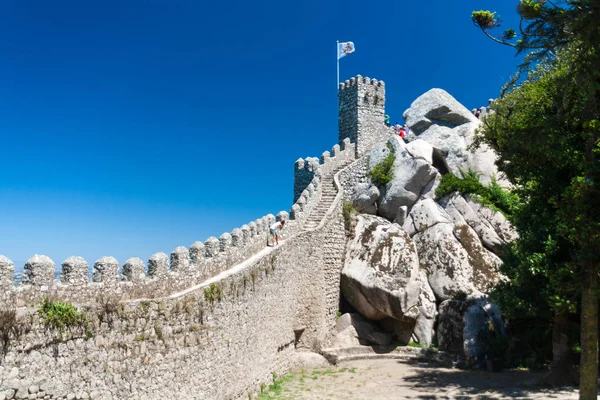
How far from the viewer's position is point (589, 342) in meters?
11.9

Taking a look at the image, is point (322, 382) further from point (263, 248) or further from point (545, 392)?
point (545, 392)

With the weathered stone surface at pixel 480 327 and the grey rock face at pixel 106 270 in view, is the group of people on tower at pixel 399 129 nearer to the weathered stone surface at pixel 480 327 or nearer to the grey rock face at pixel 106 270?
the weathered stone surface at pixel 480 327

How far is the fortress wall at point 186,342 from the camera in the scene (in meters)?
9.12

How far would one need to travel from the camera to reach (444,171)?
2922 centimetres

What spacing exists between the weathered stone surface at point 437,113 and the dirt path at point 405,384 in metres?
18.4

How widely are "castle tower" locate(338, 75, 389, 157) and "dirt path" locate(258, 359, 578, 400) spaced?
47.2 ft

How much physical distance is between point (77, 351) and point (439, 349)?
16.6m

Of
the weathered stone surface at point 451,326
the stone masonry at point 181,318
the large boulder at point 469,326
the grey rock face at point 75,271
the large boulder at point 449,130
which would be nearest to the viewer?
the stone masonry at point 181,318

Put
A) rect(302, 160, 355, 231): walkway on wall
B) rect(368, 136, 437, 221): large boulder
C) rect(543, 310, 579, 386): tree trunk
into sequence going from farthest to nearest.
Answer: rect(368, 136, 437, 221): large boulder → rect(302, 160, 355, 231): walkway on wall → rect(543, 310, 579, 386): tree trunk

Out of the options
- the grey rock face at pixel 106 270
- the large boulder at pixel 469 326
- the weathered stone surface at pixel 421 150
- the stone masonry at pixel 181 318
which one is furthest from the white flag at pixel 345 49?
the grey rock face at pixel 106 270

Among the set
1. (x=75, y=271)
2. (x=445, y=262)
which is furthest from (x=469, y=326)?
(x=75, y=271)

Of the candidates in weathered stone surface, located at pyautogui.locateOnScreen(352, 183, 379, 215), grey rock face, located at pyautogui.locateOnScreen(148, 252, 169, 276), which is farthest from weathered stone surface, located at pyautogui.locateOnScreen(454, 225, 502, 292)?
grey rock face, located at pyautogui.locateOnScreen(148, 252, 169, 276)

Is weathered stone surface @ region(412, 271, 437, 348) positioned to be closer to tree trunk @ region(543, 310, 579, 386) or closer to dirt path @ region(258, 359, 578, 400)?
dirt path @ region(258, 359, 578, 400)

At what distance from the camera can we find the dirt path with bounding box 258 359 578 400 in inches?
616
